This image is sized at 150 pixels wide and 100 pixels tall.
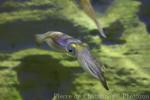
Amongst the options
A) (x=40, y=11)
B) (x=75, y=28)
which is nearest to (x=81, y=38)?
(x=75, y=28)

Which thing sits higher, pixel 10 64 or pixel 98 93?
pixel 10 64

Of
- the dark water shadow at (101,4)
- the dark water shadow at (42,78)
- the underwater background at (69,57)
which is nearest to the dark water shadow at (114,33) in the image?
the underwater background at (69,57)

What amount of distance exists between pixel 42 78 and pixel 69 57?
0.22 m

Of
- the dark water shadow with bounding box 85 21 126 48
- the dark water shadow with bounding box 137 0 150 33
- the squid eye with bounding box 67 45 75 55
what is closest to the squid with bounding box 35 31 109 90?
the squid eye with bounding box 67 45 75 55

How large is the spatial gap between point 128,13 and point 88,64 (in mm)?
656

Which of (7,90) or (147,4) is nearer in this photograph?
(7,90)

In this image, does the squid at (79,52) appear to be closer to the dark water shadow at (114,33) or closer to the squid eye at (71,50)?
the squid eye at (71,50)

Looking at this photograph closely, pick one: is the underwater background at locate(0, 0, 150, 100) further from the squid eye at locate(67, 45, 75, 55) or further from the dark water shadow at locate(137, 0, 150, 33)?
the squid eye at locate(67, 45, 75, 55)

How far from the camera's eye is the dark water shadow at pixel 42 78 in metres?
2.24

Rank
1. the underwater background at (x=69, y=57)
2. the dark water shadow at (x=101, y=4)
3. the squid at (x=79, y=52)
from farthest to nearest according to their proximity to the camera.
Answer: the dark water shadow at (x=101, y=4)
the underwater background at (x=69, y=57)
the squid at (x=79, y=52)

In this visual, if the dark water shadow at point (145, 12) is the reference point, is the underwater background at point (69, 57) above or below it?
below

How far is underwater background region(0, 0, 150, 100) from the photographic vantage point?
2.19 meters

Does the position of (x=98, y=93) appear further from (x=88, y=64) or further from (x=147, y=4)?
(x=147, y=4)

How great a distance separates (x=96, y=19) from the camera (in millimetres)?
2297
